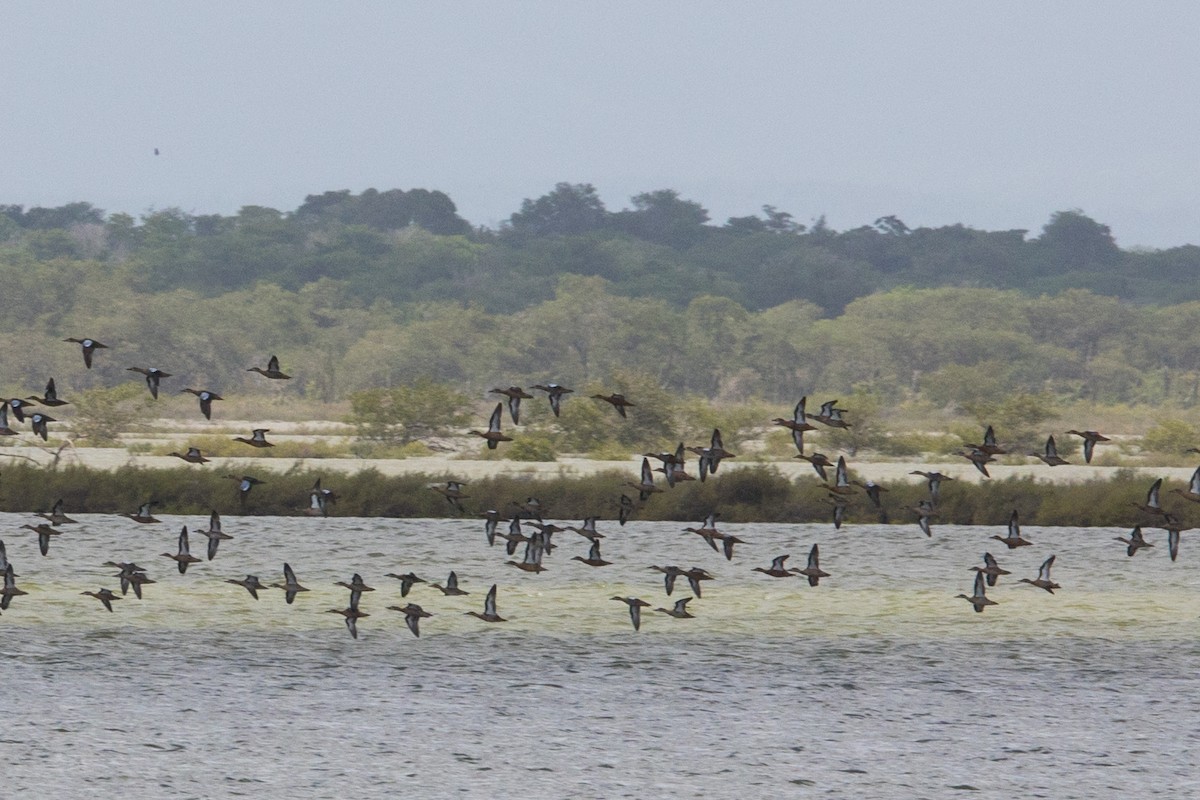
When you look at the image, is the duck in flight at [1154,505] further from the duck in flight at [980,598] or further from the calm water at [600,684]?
the duck in flight at [980,598]

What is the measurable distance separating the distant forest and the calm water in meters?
47.7

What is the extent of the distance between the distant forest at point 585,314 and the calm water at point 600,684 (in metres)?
47.7

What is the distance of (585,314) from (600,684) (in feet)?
287

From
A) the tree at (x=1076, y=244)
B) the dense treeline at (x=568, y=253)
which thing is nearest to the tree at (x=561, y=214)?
the dense treeline at (x=568, y=253)

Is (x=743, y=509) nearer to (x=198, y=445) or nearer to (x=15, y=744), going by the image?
(x=15, y=744)

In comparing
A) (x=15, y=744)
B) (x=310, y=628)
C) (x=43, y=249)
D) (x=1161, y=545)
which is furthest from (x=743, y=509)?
(x=43, y=249)

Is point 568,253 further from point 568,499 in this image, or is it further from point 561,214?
point 568,499

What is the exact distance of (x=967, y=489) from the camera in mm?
35438

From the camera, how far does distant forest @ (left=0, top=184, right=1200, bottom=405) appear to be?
3962 inches

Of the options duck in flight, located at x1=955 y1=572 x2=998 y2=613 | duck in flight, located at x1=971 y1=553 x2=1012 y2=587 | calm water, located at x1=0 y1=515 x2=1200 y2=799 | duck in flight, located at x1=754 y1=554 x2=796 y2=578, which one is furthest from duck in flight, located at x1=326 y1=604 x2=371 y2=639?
duck in flight, located at x1=955 y1=572 x2=998 y2=613

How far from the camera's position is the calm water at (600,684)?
45.0ft

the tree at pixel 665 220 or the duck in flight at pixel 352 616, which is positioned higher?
the tree at pixel 665 220

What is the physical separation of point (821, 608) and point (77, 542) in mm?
12328

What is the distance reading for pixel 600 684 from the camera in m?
17.6
